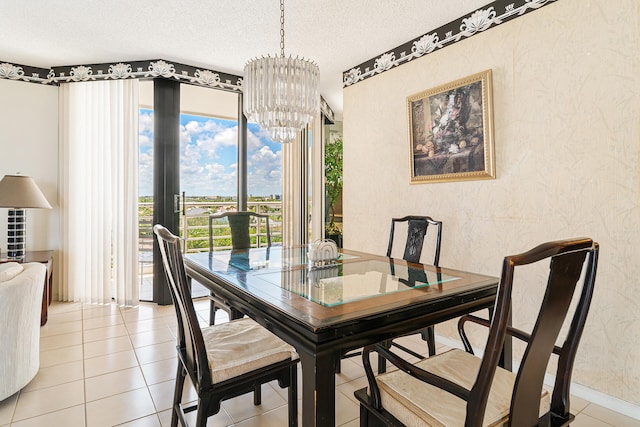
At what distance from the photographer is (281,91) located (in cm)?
203

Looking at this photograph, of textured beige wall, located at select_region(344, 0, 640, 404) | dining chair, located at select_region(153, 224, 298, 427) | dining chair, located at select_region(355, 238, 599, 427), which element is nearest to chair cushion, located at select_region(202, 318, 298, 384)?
dining chair, located at select_region(153, 224, 298, 427)

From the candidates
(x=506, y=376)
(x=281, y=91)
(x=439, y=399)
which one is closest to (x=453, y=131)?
(x=281, y=91)

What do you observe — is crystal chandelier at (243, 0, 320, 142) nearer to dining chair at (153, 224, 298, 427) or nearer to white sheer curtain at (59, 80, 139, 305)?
dining chair at (153, 224, 298, 427)

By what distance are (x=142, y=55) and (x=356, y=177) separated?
8.38 feet

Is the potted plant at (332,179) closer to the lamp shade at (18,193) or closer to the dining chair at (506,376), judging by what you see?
the lamp shade at (18,193)

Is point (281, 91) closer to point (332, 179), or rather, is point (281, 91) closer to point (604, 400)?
point (604, 400)

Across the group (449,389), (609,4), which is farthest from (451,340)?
(609,4)

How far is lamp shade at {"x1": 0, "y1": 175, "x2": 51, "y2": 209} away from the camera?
10.1 feet

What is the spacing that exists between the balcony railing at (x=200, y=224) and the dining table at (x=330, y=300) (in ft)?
6.13

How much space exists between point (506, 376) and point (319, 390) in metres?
0.77

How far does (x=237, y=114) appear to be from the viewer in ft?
14.0

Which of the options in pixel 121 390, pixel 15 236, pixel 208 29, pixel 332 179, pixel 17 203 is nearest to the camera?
pixel 121 390

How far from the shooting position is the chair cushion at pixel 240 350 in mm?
1399

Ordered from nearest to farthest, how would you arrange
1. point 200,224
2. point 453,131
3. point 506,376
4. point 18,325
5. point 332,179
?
point 506,376, point 18,325, point 453,131, point 200,224, point 332,179
